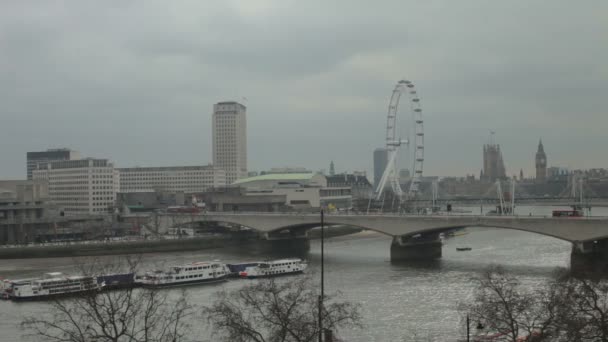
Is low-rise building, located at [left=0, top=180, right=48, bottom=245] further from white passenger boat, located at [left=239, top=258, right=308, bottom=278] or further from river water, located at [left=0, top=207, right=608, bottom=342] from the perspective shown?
white passenger boat, located at [left=239, top=258, right=308, bottom=278]

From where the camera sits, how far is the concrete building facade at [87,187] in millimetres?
94938

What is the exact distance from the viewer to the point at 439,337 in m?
22.5

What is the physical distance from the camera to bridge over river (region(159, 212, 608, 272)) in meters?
39.5

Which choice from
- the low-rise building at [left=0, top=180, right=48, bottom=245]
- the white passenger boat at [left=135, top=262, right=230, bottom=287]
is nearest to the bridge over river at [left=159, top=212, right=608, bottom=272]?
the white passenger boat at [left=135, top=262, right=230, bottom=287]

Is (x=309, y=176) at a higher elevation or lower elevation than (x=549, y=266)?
higher

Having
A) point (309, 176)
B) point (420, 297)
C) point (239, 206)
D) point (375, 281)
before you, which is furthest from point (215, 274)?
point (309, 176)

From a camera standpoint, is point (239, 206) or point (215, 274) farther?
point (239, 206)

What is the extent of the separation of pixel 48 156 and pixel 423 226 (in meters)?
123

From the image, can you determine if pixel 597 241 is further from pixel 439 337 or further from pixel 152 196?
pixel 152 196

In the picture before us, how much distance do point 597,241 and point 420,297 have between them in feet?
50.0

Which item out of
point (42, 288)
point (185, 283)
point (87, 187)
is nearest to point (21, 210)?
point (87, 187)

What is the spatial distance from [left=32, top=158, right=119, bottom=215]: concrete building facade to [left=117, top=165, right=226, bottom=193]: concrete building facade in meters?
18.9

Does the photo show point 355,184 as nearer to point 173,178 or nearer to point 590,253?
point 173,178

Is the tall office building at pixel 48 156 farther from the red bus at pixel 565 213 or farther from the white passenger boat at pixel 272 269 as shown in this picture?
the red bus at pixel 565 213
